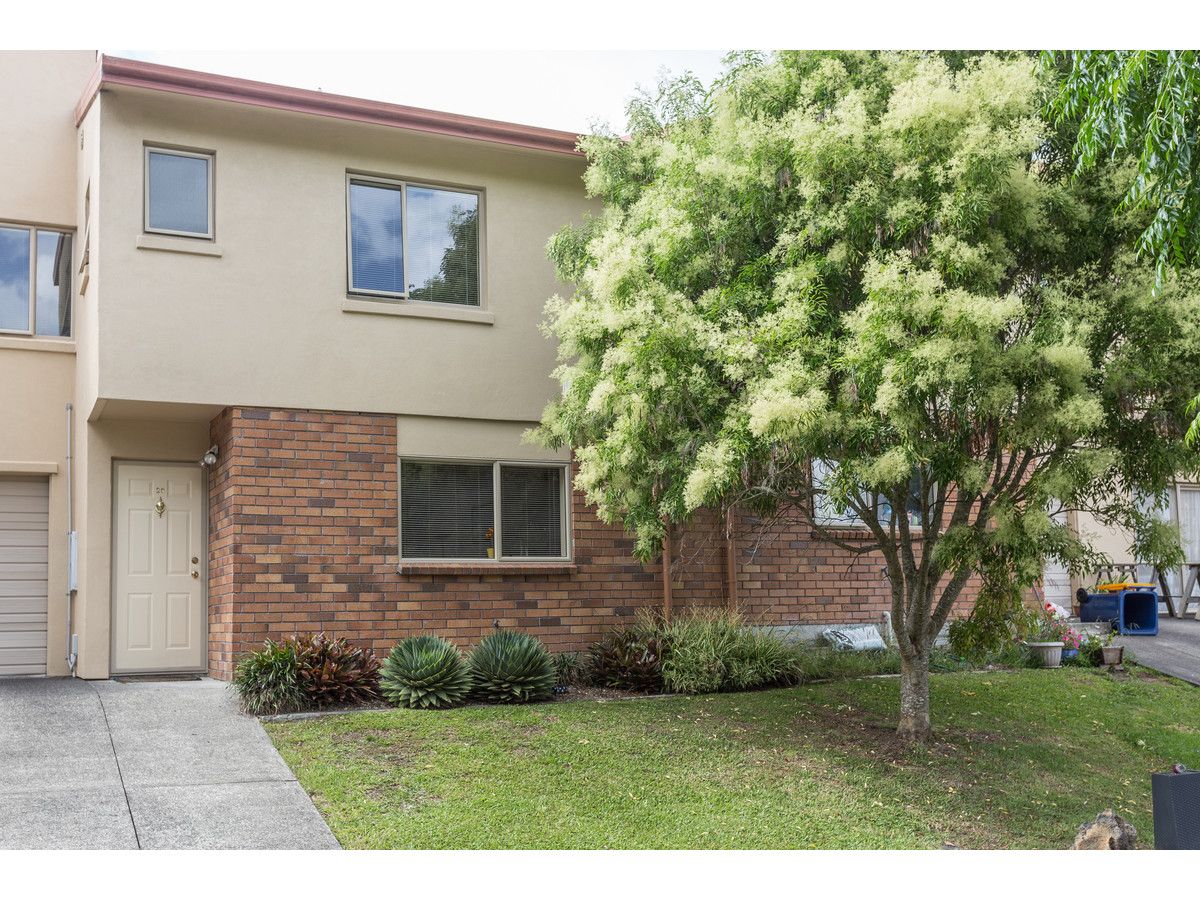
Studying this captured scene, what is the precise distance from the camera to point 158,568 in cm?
1223

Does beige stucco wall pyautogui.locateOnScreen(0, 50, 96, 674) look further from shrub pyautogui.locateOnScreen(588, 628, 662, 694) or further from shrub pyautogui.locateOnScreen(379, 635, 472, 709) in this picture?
shrub pyautogui.locateOnScreen(588, 628, 662, 694)

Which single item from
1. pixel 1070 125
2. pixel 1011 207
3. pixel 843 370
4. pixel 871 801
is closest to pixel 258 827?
pixel 871 801

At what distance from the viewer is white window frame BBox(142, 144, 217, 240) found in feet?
36.2

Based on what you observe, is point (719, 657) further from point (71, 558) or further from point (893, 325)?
point (71, 558)

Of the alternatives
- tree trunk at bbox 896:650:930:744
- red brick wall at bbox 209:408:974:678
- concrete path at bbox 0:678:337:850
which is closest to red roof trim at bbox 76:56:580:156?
red brick wall at bbox 209:408:974:678

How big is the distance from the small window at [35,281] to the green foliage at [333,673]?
5.46 meters

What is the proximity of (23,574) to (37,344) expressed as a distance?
261cm

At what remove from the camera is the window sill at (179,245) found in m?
10.9

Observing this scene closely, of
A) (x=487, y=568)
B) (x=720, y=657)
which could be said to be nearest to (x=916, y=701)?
(x=720, y=657)

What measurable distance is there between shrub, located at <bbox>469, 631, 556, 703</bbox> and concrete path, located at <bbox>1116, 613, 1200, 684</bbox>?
7.54 metres

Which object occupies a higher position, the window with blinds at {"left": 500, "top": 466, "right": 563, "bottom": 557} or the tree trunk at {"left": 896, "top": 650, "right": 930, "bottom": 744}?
the window with blinds at {"left": 500, "top": 466, "right": 563, "bottom": 557}

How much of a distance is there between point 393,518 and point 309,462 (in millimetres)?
1022

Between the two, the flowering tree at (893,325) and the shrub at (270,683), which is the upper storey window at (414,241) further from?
the shrub at (270,683)

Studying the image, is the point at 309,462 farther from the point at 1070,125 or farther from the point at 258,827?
the point at 1070,125
